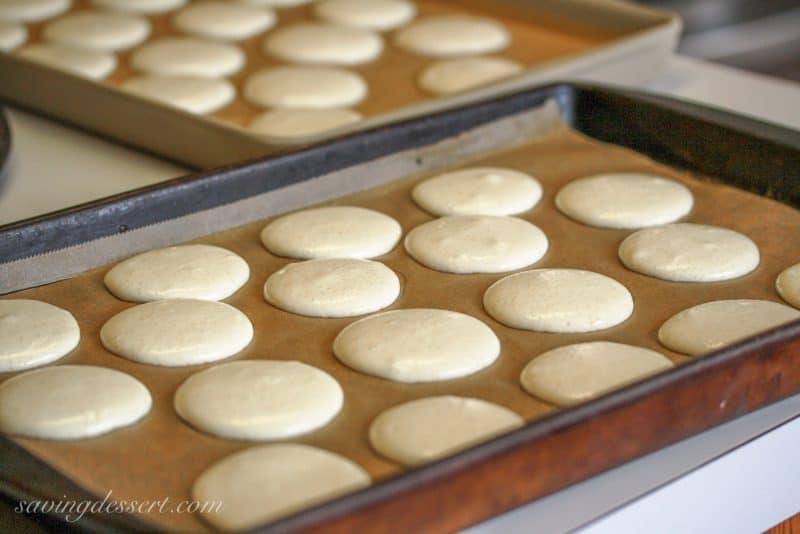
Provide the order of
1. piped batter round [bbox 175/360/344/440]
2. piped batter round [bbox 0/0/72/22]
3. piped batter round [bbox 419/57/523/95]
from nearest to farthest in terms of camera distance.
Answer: piped batter round [bbox 175/360/344/440], piped batter round [bbox 419/57/523/95], piped batter round [bbox 0/0/72/22]

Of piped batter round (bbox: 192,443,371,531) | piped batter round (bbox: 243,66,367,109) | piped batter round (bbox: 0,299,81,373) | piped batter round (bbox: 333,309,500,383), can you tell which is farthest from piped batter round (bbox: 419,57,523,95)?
piped batter round (bbox: 192,443,371,531)

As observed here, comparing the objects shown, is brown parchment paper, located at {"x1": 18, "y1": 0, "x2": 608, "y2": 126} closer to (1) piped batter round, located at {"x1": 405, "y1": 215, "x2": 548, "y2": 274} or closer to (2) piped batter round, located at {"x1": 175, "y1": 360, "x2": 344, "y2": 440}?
(1) piped batter round, located at {"x1": 405, "y1": 215, "x2": 548, "y2": 274}

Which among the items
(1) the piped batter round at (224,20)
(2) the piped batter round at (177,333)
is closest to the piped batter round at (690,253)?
(2) the piped batter round at (177,333)

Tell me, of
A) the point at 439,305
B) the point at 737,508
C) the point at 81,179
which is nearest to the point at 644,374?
the point at 737,508

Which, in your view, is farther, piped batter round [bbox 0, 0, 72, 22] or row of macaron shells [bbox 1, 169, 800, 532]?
piped batter round [bbox 0, 0, 72, 22]

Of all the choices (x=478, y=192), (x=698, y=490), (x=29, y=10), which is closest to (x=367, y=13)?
(x=29, y=10)

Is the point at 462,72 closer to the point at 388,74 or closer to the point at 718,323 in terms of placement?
the point at 388,74
